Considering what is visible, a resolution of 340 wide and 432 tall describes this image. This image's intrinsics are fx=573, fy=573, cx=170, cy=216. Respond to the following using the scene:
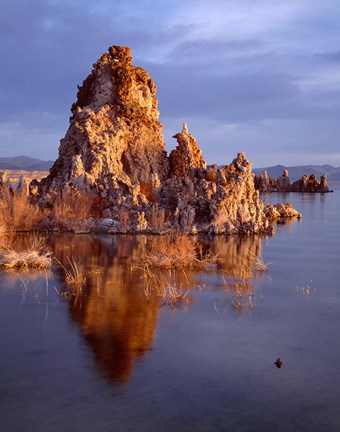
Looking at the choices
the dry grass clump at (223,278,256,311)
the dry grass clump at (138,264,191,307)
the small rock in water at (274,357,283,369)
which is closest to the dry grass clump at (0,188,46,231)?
the dry grass clump at (138,264,191,307)

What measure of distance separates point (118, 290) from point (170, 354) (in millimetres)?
4372

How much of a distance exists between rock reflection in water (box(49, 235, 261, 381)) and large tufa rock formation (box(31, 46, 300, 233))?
215cm

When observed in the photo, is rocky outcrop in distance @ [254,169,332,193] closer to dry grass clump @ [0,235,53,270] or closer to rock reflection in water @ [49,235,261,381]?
rock reflection in water @ [49,235,261,381]

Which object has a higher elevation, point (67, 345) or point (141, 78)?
point (141, 78)

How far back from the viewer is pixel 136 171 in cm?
2733

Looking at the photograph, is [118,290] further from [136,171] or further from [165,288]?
[136,171]

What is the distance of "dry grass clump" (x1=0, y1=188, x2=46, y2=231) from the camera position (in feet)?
71.1

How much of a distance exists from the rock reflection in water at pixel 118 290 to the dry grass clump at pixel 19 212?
1877mm

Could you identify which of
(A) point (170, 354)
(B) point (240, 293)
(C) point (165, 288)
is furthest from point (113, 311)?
(B) point (240, 293)

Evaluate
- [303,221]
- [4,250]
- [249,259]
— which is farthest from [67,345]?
[303,221]

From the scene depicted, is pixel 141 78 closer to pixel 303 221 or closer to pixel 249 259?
pixel 303 221

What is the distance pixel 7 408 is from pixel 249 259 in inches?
470

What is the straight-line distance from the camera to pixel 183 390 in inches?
276

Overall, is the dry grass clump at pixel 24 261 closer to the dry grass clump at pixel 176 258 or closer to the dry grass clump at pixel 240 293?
the dry grass clump at pixel 176 258
